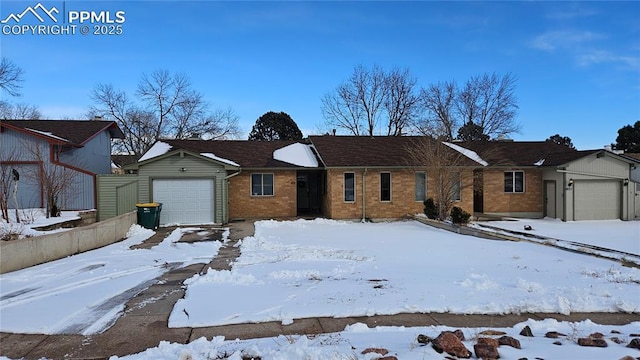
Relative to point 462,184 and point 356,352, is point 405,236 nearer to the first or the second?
point 462,184

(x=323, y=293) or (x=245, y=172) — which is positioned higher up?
(x=245, y=172)

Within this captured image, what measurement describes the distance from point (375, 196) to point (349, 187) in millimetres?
1308

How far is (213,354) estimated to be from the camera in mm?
4336

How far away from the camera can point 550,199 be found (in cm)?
2108

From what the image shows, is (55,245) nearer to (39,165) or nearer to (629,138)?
(39,165)

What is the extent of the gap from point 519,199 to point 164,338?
20.4 m

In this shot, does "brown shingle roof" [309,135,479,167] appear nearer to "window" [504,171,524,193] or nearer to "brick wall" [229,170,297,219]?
"brick wall" [229,170,297,219]

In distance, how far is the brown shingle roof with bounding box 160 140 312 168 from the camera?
1997cm

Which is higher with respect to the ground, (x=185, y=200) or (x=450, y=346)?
(x=185, y=200)

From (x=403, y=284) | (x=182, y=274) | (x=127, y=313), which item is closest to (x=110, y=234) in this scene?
(x=182, y=274)

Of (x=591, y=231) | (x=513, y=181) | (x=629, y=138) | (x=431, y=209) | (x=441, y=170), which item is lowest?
(x=591, y=231)

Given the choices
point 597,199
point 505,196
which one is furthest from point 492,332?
point 597,199

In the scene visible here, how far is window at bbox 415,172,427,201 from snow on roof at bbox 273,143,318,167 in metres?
5.00

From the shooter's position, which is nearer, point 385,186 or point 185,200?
point 185,200
